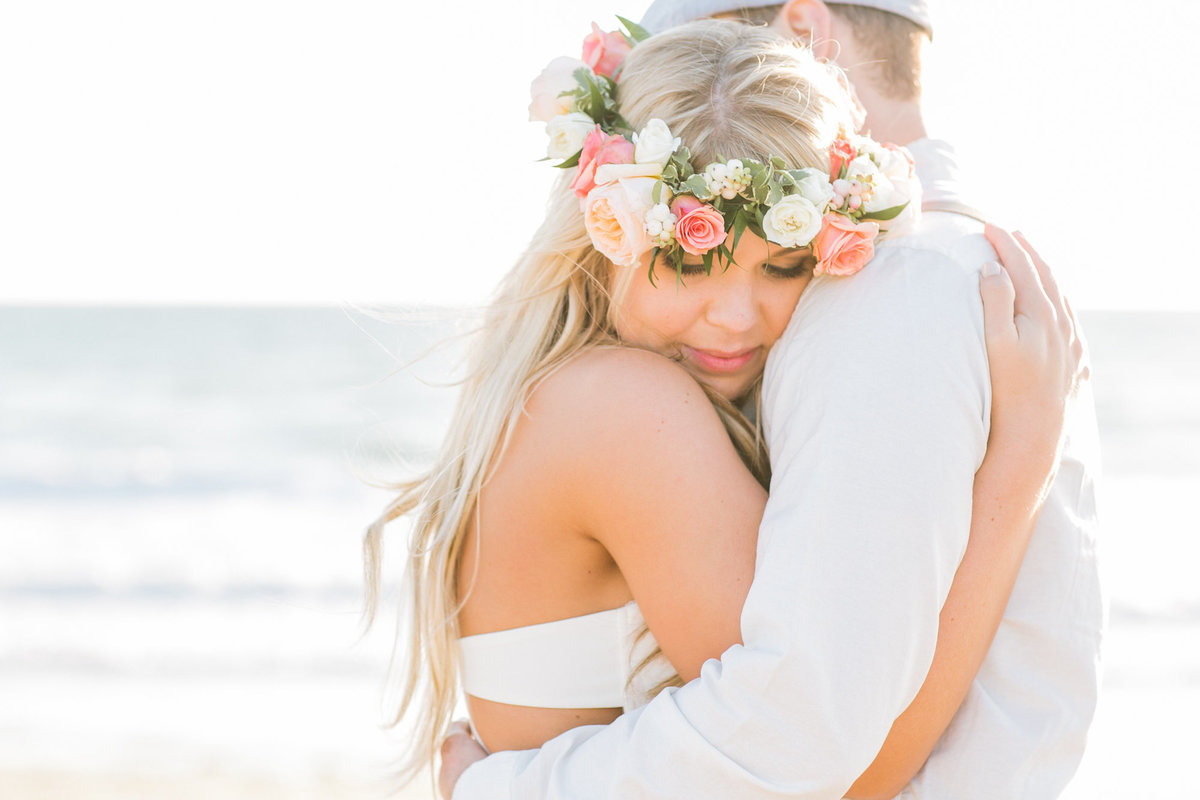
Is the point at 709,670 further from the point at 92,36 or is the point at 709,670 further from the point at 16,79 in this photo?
the point at 16,79

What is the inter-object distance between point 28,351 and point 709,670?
31.8 m

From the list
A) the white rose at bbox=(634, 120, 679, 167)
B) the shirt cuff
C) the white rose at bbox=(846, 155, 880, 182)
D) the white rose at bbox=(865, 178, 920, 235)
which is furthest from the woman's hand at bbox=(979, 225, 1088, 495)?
the shirt cuff

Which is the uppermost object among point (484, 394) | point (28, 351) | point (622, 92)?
point (622, 92)

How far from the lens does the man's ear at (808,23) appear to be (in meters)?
2.60

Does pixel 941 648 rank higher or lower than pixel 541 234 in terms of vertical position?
lower

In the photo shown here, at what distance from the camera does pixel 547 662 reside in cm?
224

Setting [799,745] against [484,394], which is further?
[484,394]

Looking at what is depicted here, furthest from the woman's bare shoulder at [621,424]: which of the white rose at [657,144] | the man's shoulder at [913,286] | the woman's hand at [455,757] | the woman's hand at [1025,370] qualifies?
the woman's hand at [455,757]

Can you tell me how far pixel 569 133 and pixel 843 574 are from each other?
3.60 feet

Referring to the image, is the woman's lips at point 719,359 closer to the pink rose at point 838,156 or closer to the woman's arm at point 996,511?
the pink rose at point 838,156

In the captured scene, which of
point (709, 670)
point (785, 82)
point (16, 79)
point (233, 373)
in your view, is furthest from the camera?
point (16, 79)

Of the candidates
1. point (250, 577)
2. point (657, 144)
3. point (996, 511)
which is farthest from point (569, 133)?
point (250, 577)

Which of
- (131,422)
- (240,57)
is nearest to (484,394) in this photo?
(131,422)

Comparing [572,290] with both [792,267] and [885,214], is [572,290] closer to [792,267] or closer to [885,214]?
[792,267]
